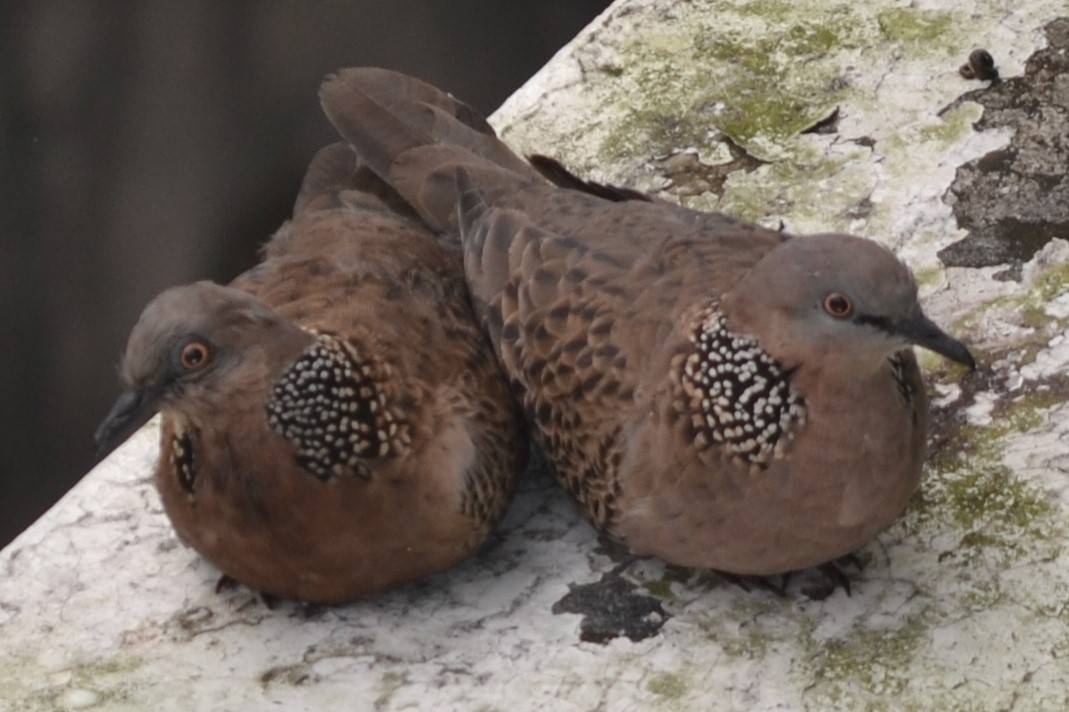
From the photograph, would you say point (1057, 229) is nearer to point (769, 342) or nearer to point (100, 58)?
point (769, 342)

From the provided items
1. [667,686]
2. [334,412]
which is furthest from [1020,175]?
[334,412]

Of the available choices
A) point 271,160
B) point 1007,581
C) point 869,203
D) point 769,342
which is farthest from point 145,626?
point 271,160

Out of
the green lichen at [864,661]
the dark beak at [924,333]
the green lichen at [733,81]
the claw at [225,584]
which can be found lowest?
the green lichen at [864,661]

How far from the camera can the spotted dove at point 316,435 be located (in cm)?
328

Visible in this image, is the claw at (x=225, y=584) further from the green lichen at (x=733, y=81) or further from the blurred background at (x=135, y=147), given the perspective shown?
the blurred background at (x=135, y=147)

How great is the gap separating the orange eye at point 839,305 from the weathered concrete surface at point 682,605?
2.26 ft

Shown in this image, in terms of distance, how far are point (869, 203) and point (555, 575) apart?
1.42m

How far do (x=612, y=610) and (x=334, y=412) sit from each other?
0.71 metres

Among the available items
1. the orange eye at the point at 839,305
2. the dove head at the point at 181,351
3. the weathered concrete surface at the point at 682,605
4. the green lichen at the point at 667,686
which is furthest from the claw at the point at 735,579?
the dove head at the point at 181,351

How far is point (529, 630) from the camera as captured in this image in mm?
3535

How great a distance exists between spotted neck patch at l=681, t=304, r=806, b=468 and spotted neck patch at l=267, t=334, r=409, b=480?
592mm

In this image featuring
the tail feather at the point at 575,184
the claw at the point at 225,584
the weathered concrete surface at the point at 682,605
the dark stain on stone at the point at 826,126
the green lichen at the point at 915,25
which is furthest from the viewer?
the green lichen at the point at 915,25

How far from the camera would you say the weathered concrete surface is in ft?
11.1

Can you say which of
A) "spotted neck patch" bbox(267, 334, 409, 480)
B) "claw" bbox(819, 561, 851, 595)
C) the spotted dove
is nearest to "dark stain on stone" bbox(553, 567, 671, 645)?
the spotted dove
